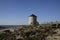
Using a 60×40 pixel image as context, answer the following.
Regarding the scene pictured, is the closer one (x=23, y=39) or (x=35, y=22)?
(x=23, y=39)

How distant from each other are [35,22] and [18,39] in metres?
12.0

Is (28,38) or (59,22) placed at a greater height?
(59,22)

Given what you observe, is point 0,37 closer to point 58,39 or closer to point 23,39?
point 23,39

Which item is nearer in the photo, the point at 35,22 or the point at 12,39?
the point at 12,39

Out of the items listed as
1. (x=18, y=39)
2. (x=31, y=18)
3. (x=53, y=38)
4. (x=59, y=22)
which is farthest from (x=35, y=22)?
(x=18, y=39)

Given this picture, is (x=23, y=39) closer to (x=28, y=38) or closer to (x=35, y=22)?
(x=28, y=38)

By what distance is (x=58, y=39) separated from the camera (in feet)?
28.0

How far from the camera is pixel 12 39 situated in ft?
23.2

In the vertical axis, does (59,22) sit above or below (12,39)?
above

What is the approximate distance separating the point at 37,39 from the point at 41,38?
307 mm

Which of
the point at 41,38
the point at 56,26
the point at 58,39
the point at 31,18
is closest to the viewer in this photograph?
the point at 41,38

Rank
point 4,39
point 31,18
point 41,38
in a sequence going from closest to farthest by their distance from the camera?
point 4,39
point 41,38
point 31,18

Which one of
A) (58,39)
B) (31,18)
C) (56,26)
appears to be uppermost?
(31,18)

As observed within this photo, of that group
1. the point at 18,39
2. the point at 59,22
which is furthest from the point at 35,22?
the point at 18,39
